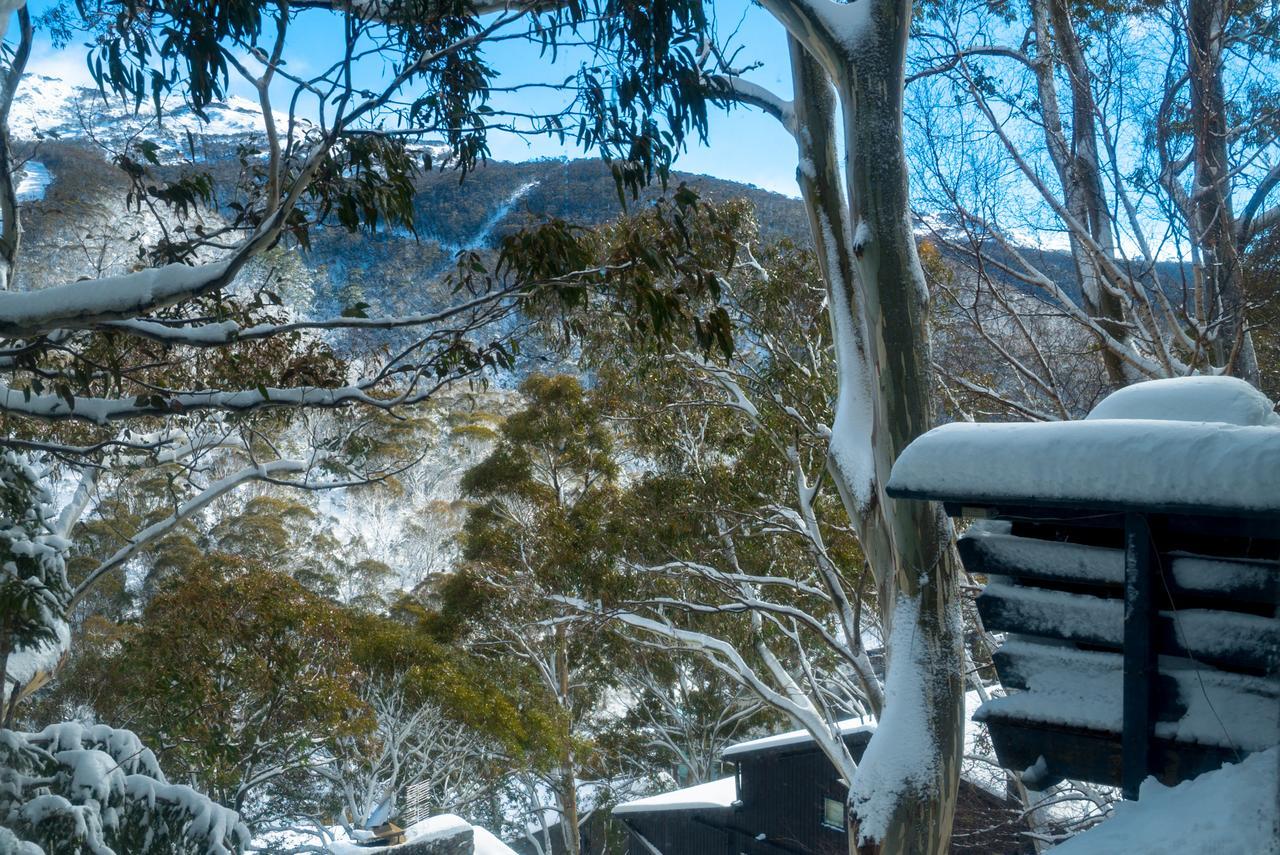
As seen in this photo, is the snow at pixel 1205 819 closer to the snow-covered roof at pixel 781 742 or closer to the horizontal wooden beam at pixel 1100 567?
the horizontal wooden beam at pixel 1100 567

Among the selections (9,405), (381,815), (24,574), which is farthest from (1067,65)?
(381,815)

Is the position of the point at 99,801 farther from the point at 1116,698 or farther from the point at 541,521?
the point at 541,521

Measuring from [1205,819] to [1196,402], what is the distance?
2.24 ft

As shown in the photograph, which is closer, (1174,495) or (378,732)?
(1174,495)

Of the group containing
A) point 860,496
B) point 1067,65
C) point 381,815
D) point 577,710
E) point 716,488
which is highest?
point 1067,65

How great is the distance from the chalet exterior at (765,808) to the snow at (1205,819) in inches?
260

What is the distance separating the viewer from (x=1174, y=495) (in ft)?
4.35

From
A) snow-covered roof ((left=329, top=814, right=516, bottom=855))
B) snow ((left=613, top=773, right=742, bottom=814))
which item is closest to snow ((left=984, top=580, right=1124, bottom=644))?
snow-covered roof ((left=329, top=814, right=516, bottom=855))

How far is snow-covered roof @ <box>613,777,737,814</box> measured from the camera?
998cm

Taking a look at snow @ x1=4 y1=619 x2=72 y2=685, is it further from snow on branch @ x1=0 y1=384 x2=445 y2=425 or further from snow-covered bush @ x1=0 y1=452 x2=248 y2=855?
snow on branch @ x1=0 y1=384 x2=445 y2=425

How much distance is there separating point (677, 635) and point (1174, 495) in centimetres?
522

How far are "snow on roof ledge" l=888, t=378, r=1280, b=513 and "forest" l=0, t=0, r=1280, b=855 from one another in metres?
0.01

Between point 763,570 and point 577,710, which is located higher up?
point 763,570

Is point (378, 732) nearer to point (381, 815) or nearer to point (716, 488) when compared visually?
point (381, 815)
